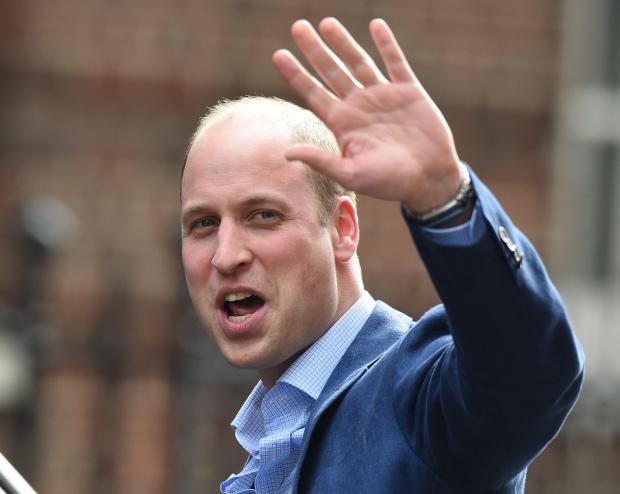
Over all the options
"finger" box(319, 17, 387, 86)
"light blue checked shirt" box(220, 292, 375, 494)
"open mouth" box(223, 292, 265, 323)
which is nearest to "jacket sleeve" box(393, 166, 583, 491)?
"finger" box(319, 17, 387, 86)

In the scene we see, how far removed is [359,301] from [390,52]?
0.76 metres

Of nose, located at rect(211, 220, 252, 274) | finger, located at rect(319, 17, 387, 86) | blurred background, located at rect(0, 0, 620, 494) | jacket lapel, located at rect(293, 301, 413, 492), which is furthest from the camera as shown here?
blurred background, located at rect(0, 0, 620, 494)

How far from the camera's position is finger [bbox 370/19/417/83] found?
278 centimetres

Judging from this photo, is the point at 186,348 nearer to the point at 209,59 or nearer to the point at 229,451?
the point at 229,451

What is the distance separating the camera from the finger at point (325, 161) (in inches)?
111

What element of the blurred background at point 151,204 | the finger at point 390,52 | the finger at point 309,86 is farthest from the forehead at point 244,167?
the blurred background at point 151,204

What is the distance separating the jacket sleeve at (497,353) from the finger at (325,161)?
14cm

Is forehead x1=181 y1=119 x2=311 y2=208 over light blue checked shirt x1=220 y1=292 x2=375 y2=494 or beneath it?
over

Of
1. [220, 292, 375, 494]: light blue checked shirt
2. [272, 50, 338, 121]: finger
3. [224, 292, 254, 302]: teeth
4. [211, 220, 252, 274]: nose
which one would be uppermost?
[272, 50, 338, 121]: finger

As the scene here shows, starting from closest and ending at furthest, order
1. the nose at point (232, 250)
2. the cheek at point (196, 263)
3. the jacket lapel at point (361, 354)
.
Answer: the jacket lapel at point (361, 354), the nose at point (232, 250), the cheek at point (196, 263)

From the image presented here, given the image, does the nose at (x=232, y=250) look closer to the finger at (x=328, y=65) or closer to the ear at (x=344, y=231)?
the ear at (x=344, y=231)

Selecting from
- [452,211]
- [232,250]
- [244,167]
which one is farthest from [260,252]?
[452,211]

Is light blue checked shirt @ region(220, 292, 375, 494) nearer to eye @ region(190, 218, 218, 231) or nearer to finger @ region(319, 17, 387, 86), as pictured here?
eye @ region(190, 218, 218, 231)

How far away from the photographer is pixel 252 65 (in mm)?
8898
